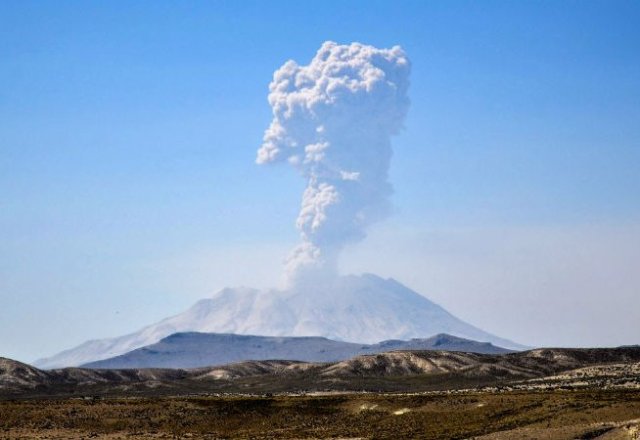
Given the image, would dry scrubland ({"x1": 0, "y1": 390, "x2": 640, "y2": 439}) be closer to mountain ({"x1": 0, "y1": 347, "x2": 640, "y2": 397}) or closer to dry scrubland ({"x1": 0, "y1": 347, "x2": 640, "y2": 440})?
dry scrubland ({"x1": 0, "y1": 347, "x2": 640, "y2": 440})

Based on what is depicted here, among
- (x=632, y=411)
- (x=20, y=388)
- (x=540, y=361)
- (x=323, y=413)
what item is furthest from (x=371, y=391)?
(x=20, y=388)

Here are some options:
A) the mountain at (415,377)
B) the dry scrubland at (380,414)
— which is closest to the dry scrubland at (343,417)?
the dry scrubland at (380,414)

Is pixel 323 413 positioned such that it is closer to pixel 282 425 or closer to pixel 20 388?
pixel 282 425

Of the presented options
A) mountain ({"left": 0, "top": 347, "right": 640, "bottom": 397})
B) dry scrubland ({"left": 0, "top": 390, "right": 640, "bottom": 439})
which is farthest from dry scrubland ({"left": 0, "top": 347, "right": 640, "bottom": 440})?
mountain ({"left": 0, "top": 347, "right": 640, "bottom": 397})

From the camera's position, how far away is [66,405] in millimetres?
116125

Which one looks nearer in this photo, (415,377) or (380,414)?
(380,414)

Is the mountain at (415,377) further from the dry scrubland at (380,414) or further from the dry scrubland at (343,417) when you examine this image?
the dry scrubland at (343,417)

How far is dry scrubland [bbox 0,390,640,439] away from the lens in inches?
3083

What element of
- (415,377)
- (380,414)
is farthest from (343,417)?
(415,377)

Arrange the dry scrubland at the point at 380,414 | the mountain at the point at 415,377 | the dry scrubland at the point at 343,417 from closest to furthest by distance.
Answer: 1. the dry scrubland at the point at 343,417
2. the dry scrubland at the point at 380,414
3. the mountain at the point at 415,377

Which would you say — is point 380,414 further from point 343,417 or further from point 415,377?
point 415,377

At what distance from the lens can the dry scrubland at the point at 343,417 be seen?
7831cm

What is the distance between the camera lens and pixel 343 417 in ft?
318

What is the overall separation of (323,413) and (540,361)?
339 ft
